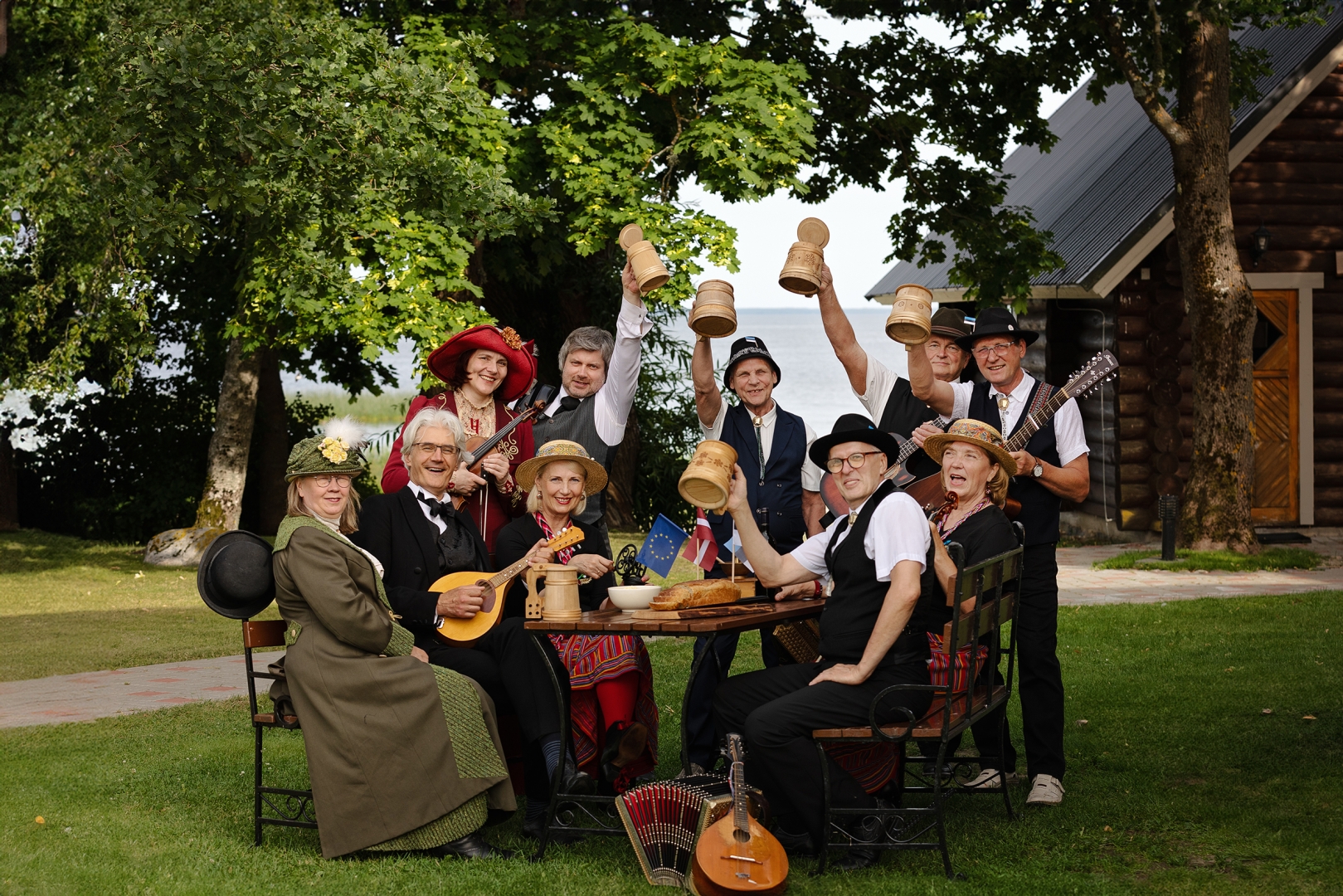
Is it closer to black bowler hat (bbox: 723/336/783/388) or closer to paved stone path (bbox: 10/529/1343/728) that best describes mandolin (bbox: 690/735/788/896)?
black bowler hat (bbox: 723/336/783/388)

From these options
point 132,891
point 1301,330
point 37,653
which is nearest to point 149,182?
point 37,653

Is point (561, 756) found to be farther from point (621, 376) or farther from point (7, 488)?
point (7, 488)

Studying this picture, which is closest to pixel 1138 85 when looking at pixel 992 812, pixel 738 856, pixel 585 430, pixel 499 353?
pixel 585 430

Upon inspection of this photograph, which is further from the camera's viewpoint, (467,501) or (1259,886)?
(467,501)

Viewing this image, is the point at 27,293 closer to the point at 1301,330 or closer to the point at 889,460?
the point at 889,460

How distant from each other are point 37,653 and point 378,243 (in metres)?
4.49

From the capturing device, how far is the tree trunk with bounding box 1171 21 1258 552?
12523 mm

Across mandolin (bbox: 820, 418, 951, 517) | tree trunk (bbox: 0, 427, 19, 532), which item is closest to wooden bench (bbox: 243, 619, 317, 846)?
mandolin (bbox: 820, 418, 951, 517)

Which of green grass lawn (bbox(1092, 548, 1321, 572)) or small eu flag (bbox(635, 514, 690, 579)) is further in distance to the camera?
green grass lawn (bbox(1092, 548, 1321, 572))

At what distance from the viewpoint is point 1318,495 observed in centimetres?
1504

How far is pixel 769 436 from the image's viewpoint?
5.75 m

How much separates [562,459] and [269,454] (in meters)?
13.1

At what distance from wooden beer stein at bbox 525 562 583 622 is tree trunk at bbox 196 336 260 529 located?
10960mm

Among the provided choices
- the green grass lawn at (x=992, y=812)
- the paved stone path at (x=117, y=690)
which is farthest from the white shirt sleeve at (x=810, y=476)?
the paved stone path at (x=117, y=690)
